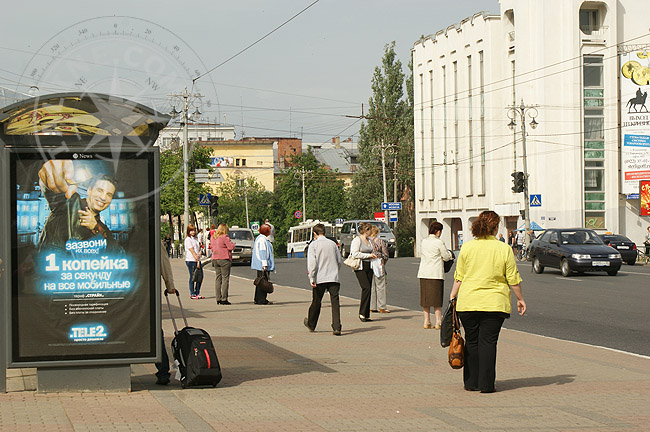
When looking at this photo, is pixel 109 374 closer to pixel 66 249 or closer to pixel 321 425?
pixel 66 249

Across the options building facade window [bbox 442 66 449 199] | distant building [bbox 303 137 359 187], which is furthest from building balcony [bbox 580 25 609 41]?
distant building [bbox 303 137 359 187]

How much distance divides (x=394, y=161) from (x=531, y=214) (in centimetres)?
2494

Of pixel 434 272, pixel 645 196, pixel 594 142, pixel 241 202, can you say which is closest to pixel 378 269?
pixel 434 272

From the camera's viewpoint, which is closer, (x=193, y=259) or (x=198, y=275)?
(x=198, y=275)

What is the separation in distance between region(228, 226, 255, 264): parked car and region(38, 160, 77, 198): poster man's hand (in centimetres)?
3810

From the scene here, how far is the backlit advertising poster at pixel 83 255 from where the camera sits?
29.8ft

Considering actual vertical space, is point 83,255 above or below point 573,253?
above

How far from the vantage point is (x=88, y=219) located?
363 inches

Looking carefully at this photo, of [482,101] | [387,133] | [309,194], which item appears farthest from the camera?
[309,194]

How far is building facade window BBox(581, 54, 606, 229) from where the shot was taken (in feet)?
207

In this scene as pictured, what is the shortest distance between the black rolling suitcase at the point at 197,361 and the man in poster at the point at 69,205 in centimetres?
126

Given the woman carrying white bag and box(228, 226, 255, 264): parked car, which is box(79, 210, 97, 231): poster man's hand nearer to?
the woman carrying white bag

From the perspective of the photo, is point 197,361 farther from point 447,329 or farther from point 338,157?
point 338,157

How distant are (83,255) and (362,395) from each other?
292 cm
